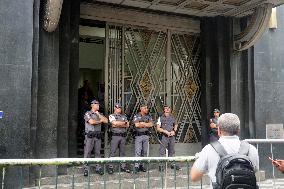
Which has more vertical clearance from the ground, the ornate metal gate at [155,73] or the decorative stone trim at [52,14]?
the decorative stone trim at [52,14]

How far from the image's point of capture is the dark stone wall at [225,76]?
10703 mm

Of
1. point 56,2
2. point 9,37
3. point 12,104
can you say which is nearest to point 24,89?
point 12,104

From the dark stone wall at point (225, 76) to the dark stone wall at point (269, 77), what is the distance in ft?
0.65

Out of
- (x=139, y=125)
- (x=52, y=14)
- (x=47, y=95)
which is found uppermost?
(x=52, y=14)

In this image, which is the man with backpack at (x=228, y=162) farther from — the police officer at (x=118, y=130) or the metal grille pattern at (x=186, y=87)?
the metal grille pattern at (x=186, y=87)

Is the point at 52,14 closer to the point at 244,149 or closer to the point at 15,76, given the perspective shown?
the point at 15,76

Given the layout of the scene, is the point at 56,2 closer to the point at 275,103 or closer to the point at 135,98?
the point at 135,98

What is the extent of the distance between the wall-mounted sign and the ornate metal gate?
1976 millimetres

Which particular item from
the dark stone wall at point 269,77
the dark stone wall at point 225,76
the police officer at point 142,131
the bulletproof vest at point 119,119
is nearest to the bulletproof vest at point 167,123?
the police officer at point 142,131

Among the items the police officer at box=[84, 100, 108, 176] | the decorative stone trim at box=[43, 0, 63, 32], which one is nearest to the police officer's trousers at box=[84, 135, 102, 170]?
the police officer at box=[84, 100, 108, 176]

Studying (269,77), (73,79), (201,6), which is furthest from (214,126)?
(73,79)

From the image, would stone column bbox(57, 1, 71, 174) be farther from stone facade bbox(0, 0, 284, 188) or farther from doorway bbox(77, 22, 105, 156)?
doorway bbox(77, 22, 105, 156)

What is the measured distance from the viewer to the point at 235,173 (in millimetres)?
2896

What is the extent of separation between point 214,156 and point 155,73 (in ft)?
24.6
